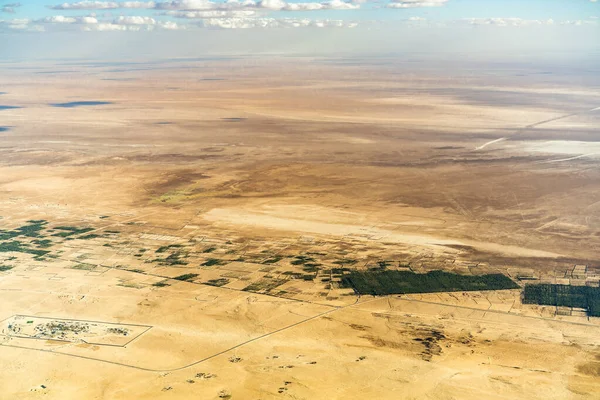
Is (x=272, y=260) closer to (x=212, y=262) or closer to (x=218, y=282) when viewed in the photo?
(x=212, y=262)

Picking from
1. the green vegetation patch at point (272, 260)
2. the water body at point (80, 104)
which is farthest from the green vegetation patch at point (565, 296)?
the water body at point (80, 104)

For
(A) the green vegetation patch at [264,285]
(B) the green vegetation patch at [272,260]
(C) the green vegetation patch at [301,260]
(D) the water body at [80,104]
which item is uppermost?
(D) the water body at [80,104]

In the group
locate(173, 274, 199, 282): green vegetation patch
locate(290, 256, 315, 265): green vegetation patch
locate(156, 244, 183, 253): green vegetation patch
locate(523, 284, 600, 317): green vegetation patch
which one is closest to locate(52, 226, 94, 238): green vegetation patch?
locate(156, 244, 183, 253): green vegetation patch

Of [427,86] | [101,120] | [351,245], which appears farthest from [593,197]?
[427,86]

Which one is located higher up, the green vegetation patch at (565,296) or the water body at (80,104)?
the water body at (80,104)

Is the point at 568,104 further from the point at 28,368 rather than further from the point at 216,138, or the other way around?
the point at 28,368

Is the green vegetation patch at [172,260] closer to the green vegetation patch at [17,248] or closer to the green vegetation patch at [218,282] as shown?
the green vegetation patch at [218,282]

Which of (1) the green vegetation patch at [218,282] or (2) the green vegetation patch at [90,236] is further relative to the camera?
(2) the green vegetation patch at [90,236]
